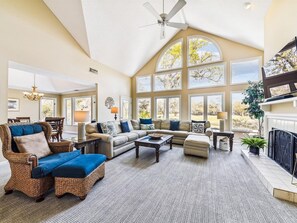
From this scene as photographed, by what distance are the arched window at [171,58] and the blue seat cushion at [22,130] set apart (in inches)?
→ 238

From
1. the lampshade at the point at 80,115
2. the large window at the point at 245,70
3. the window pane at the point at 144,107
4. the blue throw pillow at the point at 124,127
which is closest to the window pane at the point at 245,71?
the large window at the point at 245,70

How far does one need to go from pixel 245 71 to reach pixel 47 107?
10055 millimetres

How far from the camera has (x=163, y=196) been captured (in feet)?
6.77

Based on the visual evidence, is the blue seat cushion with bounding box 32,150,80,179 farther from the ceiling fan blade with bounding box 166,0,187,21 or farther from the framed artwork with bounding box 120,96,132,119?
the framed artwork with bounding box 120,96,132,119

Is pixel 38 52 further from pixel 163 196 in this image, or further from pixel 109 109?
pixel 163 196

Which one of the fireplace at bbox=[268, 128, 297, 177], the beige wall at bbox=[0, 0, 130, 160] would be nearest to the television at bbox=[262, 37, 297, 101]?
the fireplace at bbox=[268, 128, 297, 177]

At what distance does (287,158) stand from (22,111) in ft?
32.2

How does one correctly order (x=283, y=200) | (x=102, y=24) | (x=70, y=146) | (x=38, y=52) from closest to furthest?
1. (x=283, y=200)
2. (x=70, y=146)
3. (x=38, y=52)
4. (x=102, y=24)

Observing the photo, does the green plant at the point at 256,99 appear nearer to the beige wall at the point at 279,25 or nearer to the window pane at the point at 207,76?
the beige wall at the point at 279,25

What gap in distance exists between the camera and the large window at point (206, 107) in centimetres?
593

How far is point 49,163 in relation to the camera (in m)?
2.05

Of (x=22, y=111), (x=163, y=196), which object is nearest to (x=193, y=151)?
(x=163, y=196)

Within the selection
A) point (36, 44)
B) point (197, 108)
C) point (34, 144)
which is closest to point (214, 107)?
point (197, 108)

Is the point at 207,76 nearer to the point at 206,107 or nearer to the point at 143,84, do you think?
the point at 206,107
